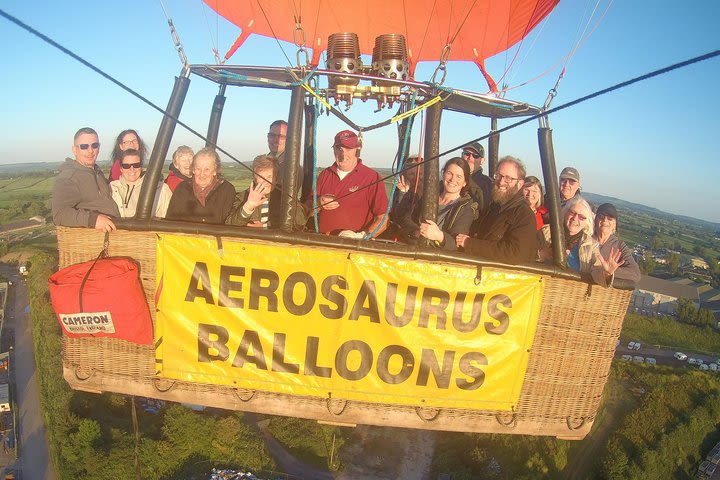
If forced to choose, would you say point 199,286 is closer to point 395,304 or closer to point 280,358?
point 280,358

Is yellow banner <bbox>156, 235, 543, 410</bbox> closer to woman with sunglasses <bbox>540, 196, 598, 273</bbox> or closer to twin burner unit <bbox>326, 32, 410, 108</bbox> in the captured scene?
woman with sunglasses <bbox>540, 196, 598, 273</bbox>

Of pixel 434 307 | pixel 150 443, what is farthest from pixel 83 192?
pixel 150 443

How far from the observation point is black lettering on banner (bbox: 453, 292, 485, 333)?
298 centimetres

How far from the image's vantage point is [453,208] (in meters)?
3.37

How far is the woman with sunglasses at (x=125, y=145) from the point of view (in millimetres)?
3826

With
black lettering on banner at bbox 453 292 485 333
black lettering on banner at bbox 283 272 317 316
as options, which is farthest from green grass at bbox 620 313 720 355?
black lettering on banner at bbox 283 272 317 316

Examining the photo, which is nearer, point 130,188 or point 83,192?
point 83,192

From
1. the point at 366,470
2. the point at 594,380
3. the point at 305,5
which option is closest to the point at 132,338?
the point at 594,380

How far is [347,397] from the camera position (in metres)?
3.09

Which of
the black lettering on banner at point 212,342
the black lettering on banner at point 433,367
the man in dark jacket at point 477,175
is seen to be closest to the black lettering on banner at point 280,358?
the black lettering on banner at point 212,342

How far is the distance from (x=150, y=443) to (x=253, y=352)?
2036 centimetres

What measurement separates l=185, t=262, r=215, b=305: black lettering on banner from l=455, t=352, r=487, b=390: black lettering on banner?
5.64ft

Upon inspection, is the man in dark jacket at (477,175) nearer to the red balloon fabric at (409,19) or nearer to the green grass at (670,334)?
the red balloon fabric at (409,19)

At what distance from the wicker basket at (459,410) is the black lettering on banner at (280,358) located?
0.71ft
